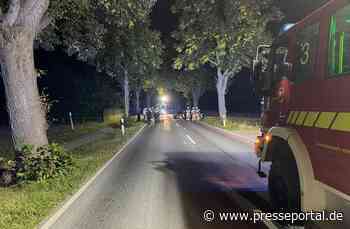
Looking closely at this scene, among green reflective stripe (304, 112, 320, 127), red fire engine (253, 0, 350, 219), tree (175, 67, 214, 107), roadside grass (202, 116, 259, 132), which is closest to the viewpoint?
red fire engine (253, 0, 350, 219)

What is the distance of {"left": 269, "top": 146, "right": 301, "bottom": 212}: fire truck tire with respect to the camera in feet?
14.9

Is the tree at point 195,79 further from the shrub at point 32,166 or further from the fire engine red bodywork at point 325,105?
the fire engine red bodywork at point 325,105

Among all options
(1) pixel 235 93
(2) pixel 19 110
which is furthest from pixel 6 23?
(1) pixel 235 93

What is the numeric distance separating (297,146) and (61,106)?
105 ft

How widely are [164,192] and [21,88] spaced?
4.74m

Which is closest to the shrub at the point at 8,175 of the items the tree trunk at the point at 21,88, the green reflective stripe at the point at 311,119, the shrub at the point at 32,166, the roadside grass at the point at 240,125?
the shrub at the point at 32,166

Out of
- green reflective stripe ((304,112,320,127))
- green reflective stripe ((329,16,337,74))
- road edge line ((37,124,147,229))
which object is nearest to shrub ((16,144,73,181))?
road edge line ((37,124,147,229))

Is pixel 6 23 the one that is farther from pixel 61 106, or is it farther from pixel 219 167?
pixel 61 106

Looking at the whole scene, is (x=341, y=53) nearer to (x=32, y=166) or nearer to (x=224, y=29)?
(x=32, y=166)

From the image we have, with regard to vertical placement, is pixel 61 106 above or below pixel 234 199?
above

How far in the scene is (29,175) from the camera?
8.10 m

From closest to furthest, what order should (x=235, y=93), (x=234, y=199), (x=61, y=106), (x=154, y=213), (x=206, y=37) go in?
(x=154, y=213) < (x=234, y=199) < (x=206, y=37) < (x=61, y=106) < (x=235, y=93)

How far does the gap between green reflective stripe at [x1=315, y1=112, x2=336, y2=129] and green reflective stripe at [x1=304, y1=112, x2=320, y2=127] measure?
100mm

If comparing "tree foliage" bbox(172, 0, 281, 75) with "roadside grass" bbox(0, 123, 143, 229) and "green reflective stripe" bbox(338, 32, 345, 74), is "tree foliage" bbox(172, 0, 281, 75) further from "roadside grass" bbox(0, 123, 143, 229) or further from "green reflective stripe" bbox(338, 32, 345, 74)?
"green reflective stripe" bbox(338, 32, 345, 74)
